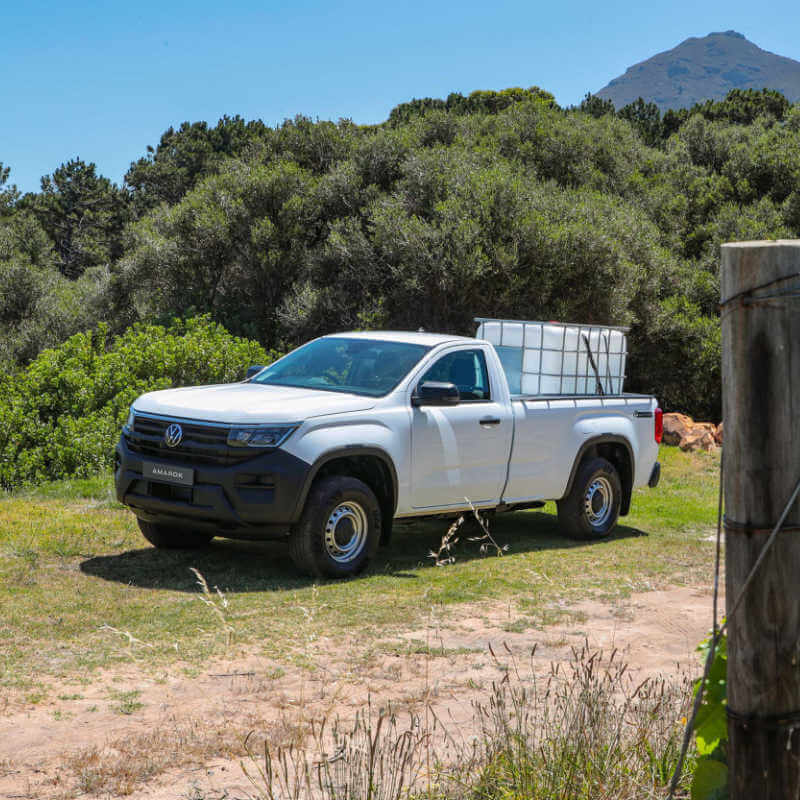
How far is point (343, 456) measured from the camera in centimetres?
827

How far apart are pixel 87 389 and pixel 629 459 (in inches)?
281

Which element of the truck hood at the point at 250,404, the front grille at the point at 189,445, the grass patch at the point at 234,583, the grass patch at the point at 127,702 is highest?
the truck hood at the point at 250,404

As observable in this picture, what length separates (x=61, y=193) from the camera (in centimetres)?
6494

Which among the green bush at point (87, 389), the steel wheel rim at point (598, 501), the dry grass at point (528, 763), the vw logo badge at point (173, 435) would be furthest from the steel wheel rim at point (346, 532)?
the green bush at point (87, 389)

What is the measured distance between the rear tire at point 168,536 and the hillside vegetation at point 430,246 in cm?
453

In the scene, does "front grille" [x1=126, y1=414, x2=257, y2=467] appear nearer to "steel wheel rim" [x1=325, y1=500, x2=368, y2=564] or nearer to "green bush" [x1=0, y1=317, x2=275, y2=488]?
"steel wheel rim" [x1=325, y1=500, x2=368, y2=564]

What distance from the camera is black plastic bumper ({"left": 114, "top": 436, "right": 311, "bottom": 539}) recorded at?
25.7 ft

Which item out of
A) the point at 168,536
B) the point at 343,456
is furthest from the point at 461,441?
the point at 168,536

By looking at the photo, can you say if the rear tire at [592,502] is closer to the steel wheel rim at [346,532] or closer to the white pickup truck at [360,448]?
the white pickup truck at [360,448]

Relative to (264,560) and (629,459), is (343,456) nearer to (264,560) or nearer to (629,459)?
(264,560)

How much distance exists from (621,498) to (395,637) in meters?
5.06

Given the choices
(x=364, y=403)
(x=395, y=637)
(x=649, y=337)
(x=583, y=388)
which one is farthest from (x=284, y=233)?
(x=395, y=637)

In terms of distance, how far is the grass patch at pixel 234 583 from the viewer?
639cm

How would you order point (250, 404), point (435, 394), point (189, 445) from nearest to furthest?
point (189, 445), point (250, 404), point (435, 394)
